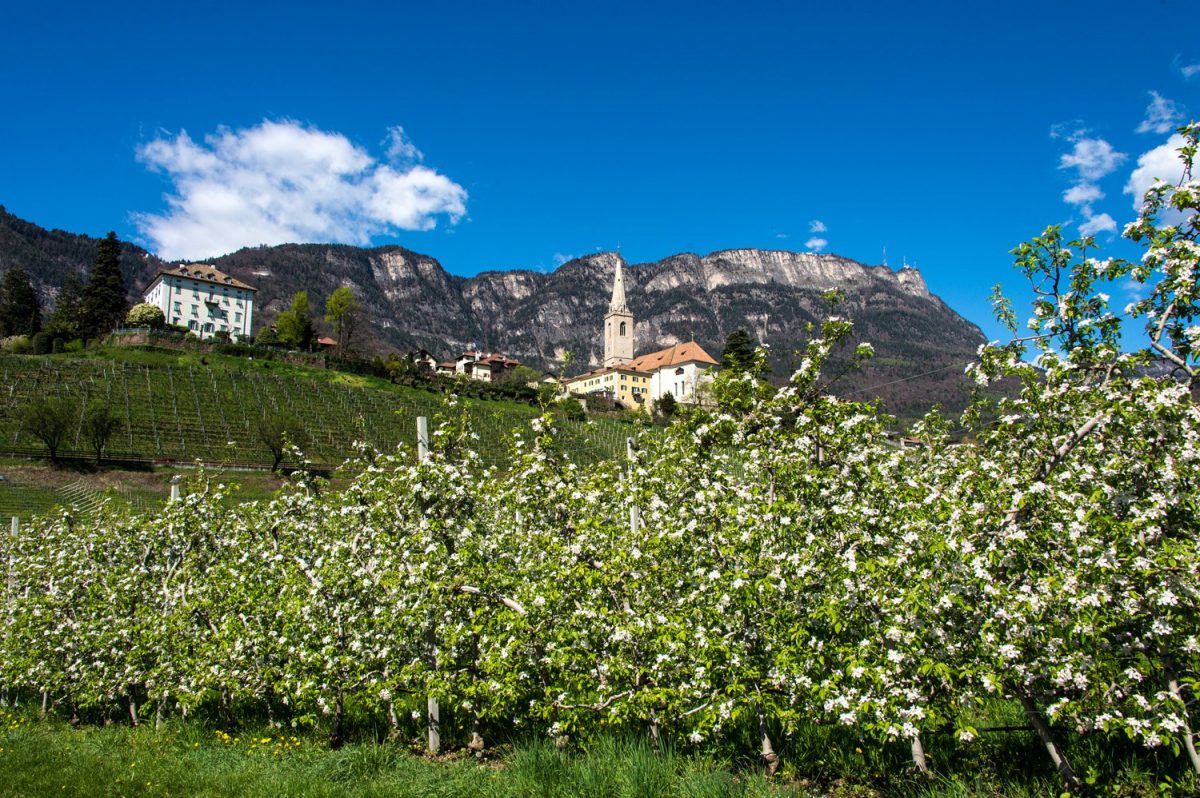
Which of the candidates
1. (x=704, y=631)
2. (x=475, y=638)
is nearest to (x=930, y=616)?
Result: (x=704, y=631)

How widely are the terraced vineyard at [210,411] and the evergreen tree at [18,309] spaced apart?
3094 centimetres

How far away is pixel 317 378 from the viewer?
7875cm

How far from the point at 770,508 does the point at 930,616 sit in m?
1.30

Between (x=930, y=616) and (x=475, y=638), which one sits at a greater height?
(x=930, y=616)

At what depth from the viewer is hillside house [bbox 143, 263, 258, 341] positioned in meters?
114

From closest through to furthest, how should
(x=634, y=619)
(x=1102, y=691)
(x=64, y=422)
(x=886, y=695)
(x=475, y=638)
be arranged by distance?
(x=1102, y=691)
(x=886, y=695)
(x=634, y=619)
(x=475, y=638)
(x=64, y=422)

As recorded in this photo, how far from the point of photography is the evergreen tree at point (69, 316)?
7925cm

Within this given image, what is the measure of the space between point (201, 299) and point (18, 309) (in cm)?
3009

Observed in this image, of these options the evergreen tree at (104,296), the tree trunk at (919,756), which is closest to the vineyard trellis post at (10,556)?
the tree trunk at (919,756)

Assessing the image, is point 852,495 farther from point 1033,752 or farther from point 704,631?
point 1033,752

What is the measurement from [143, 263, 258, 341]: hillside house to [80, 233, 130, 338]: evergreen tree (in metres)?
24.6

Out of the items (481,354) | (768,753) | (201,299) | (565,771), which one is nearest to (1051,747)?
(768,753)

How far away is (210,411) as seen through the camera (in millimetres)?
55812

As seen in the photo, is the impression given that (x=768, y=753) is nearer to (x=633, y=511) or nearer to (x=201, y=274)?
(x=633, y=511)
